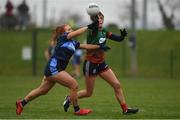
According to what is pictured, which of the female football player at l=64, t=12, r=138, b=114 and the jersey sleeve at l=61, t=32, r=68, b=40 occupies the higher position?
the jersey sleeve at l=61, t=32, r=68, b=40

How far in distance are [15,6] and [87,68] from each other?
2955cm

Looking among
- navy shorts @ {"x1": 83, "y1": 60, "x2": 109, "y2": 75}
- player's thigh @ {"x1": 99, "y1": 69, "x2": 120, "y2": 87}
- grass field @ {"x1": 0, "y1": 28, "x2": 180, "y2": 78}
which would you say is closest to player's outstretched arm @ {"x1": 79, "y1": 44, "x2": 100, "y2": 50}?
navy shorts @ {"x1": 83, "y1": 60, "x2": 109, "y2": 75}

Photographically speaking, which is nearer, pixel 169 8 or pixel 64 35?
pixel 64 35

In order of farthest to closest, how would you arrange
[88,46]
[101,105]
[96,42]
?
[101,105] → [96,42] → [88,46]

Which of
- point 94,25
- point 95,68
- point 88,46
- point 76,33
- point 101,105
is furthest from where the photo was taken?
point 101,105

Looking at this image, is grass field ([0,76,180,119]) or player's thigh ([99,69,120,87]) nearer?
grass field ([0,76,180,119])

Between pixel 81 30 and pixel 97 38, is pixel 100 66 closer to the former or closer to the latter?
pixel 97 38

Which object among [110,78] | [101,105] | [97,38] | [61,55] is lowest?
[101,105]

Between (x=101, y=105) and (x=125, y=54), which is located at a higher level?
(x=101, y=105)

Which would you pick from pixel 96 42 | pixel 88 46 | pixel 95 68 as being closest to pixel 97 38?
pixel 96 42

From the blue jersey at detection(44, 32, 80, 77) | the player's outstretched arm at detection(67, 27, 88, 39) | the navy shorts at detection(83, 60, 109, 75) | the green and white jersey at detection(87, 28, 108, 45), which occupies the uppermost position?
the player's outstretched arm at detection(67, 27, 88, 39)

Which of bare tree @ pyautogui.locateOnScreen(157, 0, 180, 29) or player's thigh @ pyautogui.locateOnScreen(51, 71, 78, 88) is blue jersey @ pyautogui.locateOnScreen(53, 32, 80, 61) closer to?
player's thigh @ pyautogui.locateOnScreen(51, 71, 78, 88)

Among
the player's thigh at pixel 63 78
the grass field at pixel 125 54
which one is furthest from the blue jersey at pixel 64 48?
the grass field at pixel 125 54

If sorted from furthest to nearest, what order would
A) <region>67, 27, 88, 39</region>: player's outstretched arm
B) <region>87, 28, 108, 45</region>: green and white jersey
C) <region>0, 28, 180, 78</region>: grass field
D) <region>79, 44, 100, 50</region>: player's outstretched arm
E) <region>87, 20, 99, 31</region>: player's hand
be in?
<region>0, 28, 180, 78</region>: grass field → <region>87, 28, 108, 45</region>: green and white jersey → <region>79, 44, 100, 50</region>: player's outstretched arm → <region>87, 20, 99, 31</region>: player's hand → <region>67, 27, 88, 39</region>: player's outstretched arm
